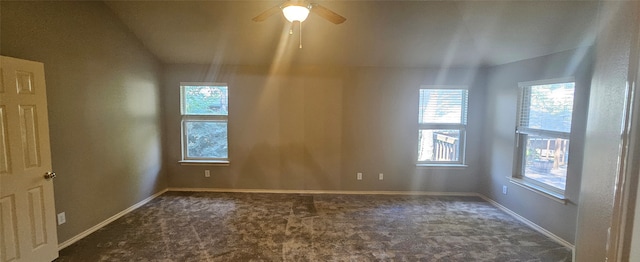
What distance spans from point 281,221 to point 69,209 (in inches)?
89.0

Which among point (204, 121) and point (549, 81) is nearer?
point (549, 81)

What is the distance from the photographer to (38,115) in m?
2.33

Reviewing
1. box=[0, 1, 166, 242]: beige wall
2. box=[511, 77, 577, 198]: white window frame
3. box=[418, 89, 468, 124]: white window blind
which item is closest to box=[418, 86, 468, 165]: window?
box=[418, 89, 468, 124]: white window blind

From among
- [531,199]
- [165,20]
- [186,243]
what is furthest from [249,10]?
[531,199]

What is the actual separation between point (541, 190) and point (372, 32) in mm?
2867

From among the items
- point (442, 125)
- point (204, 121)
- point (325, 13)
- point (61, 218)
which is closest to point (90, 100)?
point (61, 218)

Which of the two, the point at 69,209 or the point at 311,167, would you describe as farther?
the point at 311,167

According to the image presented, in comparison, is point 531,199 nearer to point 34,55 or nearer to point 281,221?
point 281,221

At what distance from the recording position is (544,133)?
3.30 m

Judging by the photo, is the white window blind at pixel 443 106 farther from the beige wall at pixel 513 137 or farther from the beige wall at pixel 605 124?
the beige wall at pixel 605 124

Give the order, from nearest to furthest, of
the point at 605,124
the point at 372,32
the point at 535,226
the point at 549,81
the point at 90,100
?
the point at 605,124 → the point at 90,100 → the point at 549,81 → the point at 535,226 → the point at 372,32

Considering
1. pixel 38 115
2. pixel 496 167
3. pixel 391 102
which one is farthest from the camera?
pixel 391 102

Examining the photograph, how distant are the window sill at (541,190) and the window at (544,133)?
0.11ft

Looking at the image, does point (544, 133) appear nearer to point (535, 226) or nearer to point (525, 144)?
point (525, 144)
